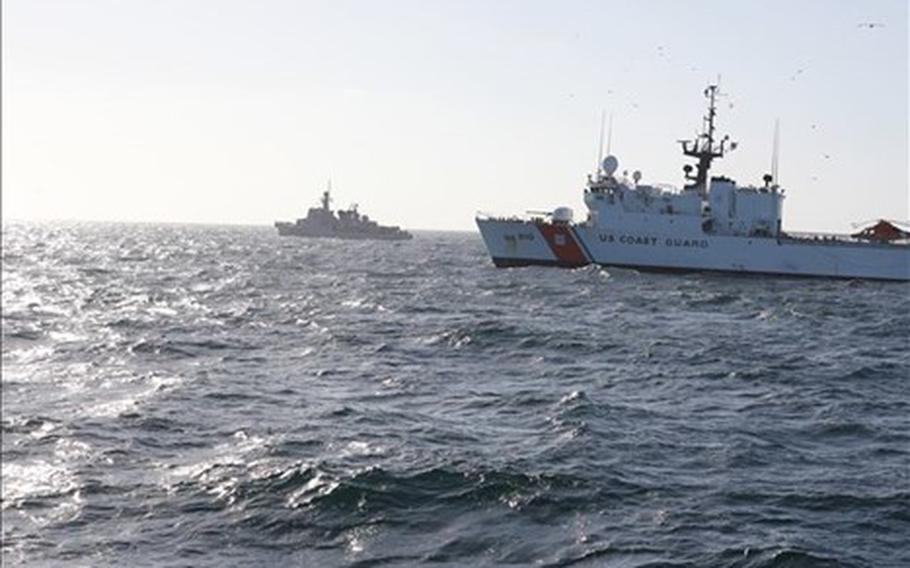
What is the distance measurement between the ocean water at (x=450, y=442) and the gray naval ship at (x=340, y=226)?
448ft

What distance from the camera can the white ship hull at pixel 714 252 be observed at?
63125 millimetres

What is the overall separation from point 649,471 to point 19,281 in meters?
51.2

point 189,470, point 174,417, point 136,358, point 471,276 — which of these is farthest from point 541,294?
point 189,470

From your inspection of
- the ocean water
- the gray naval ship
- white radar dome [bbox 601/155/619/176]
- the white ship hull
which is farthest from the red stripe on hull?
the gray naval ship

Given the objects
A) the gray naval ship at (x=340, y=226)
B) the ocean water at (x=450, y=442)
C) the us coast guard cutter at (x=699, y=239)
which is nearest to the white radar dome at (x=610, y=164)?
the us coast guard cutter at (x=699, y=239)

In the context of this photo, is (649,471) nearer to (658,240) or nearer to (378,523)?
(378,523)

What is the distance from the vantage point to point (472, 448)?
1592 cm

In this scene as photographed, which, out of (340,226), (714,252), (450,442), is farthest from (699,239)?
(340,226)

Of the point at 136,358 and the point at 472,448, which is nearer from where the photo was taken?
the point at 472,448

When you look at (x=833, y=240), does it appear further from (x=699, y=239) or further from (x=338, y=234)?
(x=338, y=234)

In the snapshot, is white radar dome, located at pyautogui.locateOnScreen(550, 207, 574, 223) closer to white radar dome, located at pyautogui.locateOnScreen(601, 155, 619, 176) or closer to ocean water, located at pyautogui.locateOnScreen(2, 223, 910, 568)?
white radar dome, located at pyautogui.locateOnScreen(601, 155, 619, 176)

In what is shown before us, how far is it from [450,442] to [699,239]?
1966 inches

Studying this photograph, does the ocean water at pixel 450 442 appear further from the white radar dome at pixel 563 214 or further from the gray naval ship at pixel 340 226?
the gray naval ship at pixel 340 226

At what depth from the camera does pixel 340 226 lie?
17288 centimetres
